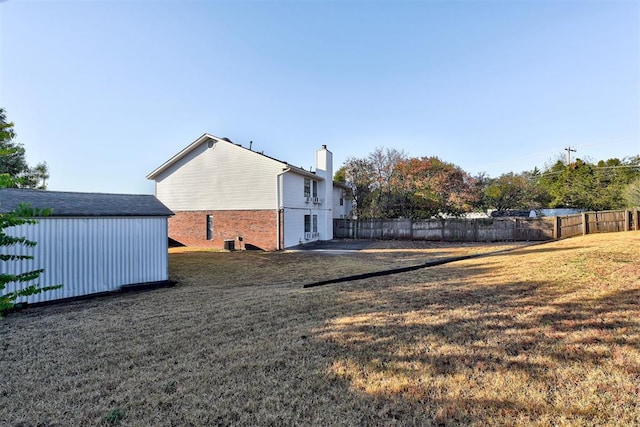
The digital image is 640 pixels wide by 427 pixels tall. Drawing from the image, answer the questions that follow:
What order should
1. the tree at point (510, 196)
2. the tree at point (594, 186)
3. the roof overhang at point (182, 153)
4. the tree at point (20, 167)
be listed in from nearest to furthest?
the tree at point (20, 167)
the roof overhang at point (182, 153)
the tree at point (594, 186)
the tree at point (510, 196)

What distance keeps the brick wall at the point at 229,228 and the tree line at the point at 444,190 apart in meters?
11.3

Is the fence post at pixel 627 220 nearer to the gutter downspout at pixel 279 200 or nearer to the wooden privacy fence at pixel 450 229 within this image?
the wooden privacy fence at pixel 450 229

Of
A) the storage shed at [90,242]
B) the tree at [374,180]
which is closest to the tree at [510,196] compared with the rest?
the tree at [374,180]

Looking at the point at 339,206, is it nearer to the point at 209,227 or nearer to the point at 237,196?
the point at 237,196

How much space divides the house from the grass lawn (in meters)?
11.7

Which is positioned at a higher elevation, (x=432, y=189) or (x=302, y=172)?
(x=302, y=172)

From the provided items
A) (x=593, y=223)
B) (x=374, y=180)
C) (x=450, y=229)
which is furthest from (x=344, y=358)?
(x=374, y=180)

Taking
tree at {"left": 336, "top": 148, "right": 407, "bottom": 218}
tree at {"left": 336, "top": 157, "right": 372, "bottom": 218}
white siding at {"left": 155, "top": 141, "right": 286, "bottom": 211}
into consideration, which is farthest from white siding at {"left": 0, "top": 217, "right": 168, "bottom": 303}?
tree at {"left": 336, "top": 157, "right": 372, "bottom": 218}

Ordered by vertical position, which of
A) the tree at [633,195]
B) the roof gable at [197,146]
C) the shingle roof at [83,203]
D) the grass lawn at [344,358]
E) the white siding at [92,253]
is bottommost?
the grass lawn at [344,358]

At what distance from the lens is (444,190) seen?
2520 centimetres

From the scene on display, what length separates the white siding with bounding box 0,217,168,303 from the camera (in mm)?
7953

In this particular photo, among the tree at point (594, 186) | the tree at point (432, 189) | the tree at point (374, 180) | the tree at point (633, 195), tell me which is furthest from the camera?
the tree at point (594, 186)

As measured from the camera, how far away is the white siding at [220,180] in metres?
19.0

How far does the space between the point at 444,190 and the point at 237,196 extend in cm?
1651
